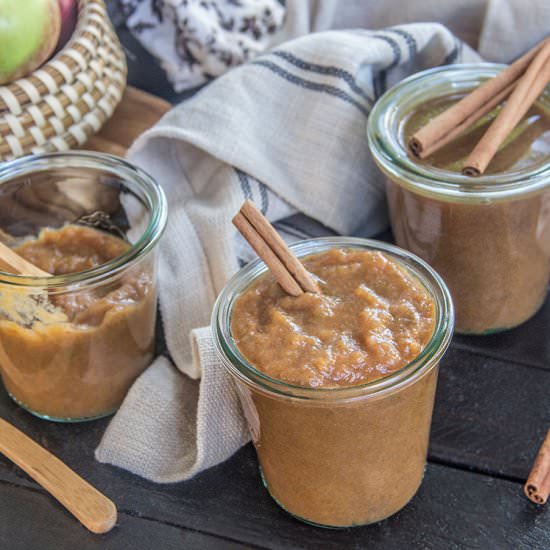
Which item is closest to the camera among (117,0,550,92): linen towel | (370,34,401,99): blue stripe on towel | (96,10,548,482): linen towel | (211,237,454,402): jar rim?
(211,237,454,402): jar rim

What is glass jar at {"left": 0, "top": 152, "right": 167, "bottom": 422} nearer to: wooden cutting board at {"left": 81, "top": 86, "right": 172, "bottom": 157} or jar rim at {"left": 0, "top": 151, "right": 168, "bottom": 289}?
jar rim at {"left": 0, "top": 151, "right": 168, "bottom": 289}

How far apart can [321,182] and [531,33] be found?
44 centimetres

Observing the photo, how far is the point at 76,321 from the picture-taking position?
1.15m

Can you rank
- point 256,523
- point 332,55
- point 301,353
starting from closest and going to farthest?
1. point 301,353
2. point 256,523
3. point 332,55

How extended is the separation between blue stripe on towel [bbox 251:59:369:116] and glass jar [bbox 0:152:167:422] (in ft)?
0.96

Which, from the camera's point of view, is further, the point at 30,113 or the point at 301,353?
the point at 30,113

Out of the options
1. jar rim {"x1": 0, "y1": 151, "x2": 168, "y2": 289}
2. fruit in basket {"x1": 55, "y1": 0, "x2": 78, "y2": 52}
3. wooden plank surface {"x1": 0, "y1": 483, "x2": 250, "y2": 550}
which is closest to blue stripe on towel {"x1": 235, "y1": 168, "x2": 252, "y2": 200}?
jar rim {"x1": 0, "y1": 151, "x2": 168, "y2": 289}

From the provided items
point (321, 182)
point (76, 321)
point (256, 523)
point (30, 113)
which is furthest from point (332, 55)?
point (256, 523)

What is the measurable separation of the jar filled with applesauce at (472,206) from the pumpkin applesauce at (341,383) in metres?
0.16

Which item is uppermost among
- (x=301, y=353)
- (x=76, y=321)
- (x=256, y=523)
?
(x=301, y=353)

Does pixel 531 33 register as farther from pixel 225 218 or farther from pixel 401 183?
pixel 225 218

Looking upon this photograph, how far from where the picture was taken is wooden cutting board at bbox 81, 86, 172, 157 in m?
1.52

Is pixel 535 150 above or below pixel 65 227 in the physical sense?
above

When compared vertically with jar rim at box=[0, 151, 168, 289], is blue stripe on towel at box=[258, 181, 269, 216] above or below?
below
